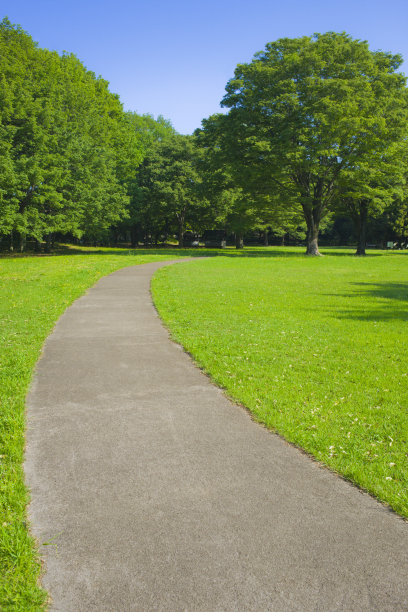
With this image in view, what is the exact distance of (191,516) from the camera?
297 cm

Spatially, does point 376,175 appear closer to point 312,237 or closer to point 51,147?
point 312,237

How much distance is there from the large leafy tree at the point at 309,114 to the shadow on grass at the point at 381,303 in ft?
53.2

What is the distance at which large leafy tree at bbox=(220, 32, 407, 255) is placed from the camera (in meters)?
29.7

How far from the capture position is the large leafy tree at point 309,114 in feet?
97.5

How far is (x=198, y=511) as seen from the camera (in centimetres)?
304

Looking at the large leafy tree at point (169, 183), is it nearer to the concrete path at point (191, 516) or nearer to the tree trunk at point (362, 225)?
the tree trunk at point (362, 225)

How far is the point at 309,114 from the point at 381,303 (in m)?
A: 22.9

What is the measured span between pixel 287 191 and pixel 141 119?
151ft

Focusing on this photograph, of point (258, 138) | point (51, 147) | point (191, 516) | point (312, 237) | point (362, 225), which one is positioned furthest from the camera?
point (362, 225)

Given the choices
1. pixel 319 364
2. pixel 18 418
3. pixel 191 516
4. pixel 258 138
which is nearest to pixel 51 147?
pixel 258 138

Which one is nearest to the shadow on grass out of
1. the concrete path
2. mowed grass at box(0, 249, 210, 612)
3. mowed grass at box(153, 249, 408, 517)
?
mowed grass at box(153, 249, 408, 517)

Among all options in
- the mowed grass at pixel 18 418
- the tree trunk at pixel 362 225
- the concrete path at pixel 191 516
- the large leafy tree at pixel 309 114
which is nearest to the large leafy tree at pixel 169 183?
the large leafy tree at pixel 309 114

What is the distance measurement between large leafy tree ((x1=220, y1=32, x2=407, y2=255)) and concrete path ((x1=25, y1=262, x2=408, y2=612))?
28306mm

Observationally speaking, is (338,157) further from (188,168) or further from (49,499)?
(49,499)
